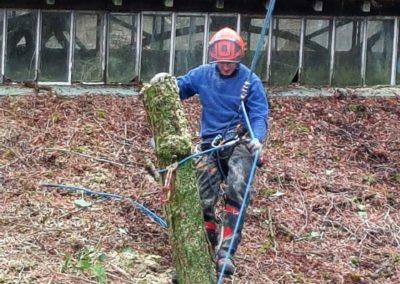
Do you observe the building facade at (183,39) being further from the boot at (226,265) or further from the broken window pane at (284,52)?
the boot at (226,265)

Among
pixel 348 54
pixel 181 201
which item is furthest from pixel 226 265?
pixel 348 54

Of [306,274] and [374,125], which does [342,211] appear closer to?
[306,274]

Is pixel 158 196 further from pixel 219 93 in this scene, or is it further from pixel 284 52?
pixel 284 52

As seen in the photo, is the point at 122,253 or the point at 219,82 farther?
the point at 122,253

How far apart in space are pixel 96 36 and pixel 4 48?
129 centimetres

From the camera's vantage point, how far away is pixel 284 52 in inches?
498

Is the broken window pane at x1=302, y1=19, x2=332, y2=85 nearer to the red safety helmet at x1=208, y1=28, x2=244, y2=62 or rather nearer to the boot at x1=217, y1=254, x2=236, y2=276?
the red safety helmet at x1=208, y1=28, x2=244, y2=62

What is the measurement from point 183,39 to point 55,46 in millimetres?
1821

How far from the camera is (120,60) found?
40.7 ft

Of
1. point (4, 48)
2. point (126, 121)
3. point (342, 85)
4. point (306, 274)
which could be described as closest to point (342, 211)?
point (306, 274)

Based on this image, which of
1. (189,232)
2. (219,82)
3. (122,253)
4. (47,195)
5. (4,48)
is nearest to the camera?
(189,232)

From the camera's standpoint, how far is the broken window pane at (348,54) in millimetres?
12766

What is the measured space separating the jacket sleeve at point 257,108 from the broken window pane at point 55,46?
675 centimetres

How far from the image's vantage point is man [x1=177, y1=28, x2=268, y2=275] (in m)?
5.86
